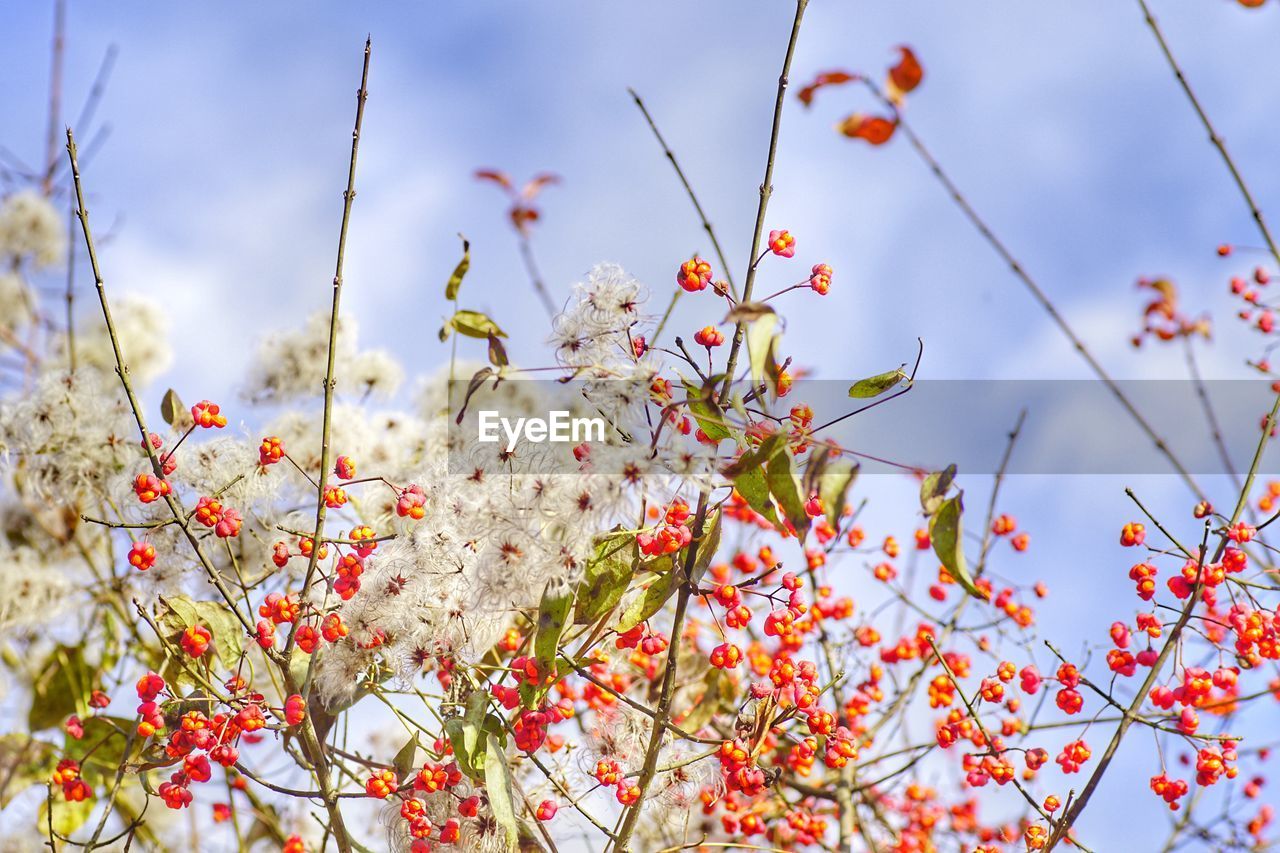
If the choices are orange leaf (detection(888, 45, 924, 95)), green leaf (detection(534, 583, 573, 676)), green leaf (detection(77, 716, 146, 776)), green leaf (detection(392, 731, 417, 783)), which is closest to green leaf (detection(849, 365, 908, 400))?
green leaf (detection(534, 583, 573, 676))

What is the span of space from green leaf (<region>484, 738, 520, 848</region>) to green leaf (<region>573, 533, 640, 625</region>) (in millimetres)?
374

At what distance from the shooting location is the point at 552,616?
223cm

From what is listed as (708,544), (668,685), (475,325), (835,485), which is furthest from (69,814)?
(835,485)

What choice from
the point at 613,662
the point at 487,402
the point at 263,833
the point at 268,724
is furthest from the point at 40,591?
the point at 613,662

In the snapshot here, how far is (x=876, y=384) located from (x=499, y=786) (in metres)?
1.18

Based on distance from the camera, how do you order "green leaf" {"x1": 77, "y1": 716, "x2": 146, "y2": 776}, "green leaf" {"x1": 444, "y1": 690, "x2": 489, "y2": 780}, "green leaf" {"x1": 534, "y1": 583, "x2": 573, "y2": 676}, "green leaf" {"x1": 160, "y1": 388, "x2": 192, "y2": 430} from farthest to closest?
"green leaf" {"x1": 77, "y1": 716, "x2": 146, "y2": 776} → "green leaf" {"x1": 160, "y1": 388, "x2": 192, "y2": 430} → "green leaf" {"x1": 444, "y1": 690, "x2": 489, "y2": 780} → "green leaf" {"x1": 534, "y1": 583, "x2": 573, "y2": 676}

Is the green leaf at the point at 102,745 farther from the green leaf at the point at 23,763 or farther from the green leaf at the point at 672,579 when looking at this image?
the green leaf at the point at 672,579

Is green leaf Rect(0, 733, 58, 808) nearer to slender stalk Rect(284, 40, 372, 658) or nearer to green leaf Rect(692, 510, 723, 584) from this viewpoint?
slender stalk Rect(284, 40, 372, 658)

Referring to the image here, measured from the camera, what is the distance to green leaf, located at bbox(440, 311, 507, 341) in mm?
2586

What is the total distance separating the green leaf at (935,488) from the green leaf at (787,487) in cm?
23

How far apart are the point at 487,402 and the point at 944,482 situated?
7.41 feet

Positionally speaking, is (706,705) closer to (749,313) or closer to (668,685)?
(668,685)

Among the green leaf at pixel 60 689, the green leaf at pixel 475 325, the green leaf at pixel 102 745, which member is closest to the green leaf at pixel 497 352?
→ the green leaf at pixel 475 325

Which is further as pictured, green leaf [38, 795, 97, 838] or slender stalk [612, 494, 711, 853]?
green leaf [38, 795, 97, 838]
